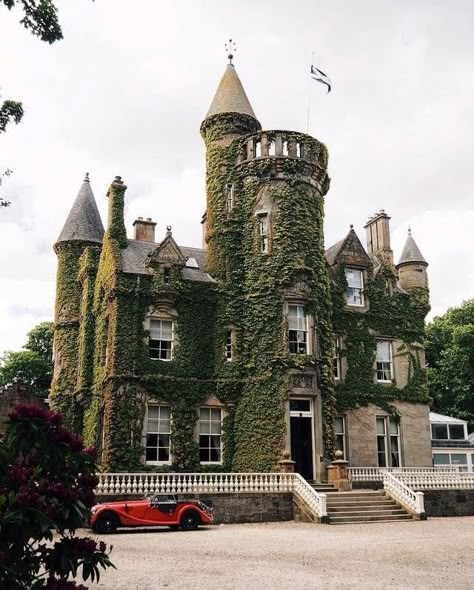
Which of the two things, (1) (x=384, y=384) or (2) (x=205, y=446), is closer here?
(2) (x=205, y=446)

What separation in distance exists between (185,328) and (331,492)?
9080 millimetres

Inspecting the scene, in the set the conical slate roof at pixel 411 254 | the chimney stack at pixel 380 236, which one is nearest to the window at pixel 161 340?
the chimney stack at pixel 380 236

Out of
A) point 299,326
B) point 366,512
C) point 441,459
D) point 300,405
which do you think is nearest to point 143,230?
point 299,326

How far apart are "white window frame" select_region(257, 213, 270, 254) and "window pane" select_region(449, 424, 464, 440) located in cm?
1981

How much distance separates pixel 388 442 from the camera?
1216 inches

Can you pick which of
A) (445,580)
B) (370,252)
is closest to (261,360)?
(370,252)

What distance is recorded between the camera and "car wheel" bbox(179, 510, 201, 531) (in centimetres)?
1807

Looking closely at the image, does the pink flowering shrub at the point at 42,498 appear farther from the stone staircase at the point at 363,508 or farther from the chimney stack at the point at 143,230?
the chimney stack at the point at 143,230

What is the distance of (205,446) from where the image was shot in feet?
88.8

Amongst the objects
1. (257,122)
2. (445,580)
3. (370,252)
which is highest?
(257,122)

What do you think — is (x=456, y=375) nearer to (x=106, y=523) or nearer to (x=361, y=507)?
(x=361, y=507)

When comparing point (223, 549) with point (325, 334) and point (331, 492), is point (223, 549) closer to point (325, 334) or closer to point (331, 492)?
point (331, 492)

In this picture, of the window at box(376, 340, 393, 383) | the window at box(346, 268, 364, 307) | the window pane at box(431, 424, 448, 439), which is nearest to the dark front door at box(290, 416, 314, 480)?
the window at box(376, 340, 393, 383)

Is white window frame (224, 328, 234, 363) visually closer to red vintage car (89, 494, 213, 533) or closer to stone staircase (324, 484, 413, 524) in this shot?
stone staircase (324, 484, 413, 524)
